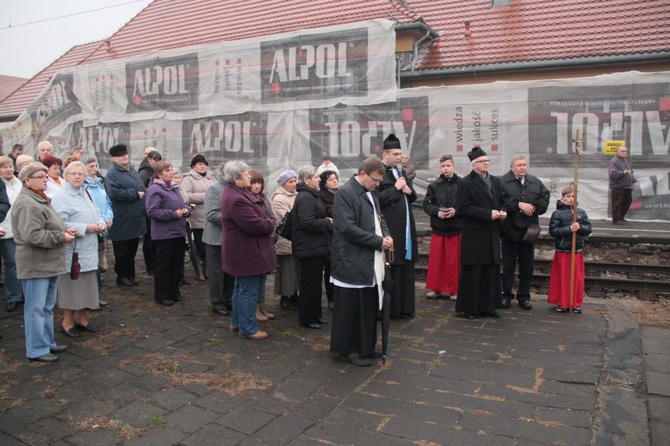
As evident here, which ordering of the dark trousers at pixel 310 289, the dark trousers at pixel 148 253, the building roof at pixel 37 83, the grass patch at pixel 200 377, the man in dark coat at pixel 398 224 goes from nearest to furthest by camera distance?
the grass patch at pixel 200 377 → the dark trousers at pixel 310 289 → the man in dark coat at pixel 398 224 → the dark trousers at pixel 148 253 → the building roof at pixel 37 83

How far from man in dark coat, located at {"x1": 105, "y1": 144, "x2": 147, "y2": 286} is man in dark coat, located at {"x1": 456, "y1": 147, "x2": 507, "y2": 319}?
447cm

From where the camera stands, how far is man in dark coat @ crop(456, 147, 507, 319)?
6.89m

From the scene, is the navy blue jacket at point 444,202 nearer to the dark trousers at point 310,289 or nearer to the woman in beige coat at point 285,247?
the woman in beige coat at point 285,247

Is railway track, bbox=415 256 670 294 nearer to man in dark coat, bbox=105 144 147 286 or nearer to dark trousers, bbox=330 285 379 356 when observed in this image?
dark trousers, bbox=330 285 379 356

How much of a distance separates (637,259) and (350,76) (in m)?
7.11

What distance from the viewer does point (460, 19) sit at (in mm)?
17000

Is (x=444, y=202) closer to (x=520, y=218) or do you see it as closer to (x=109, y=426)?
(x=520, y=218)

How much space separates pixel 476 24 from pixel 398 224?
38.5 ft

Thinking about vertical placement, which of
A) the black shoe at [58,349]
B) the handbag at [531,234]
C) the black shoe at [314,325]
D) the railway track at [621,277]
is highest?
the handbag at [531,234]

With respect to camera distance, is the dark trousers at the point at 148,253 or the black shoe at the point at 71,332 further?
the dark trousers at the point at 148,253

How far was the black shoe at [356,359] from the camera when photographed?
5.33 metres

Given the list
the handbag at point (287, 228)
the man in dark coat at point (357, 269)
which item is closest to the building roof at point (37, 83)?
the handbag at point (287, 228)

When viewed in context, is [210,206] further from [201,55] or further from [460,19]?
[460,19]

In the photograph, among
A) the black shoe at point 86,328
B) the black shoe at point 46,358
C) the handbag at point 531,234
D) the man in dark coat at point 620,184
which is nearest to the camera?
the black shoe at point 46,358
